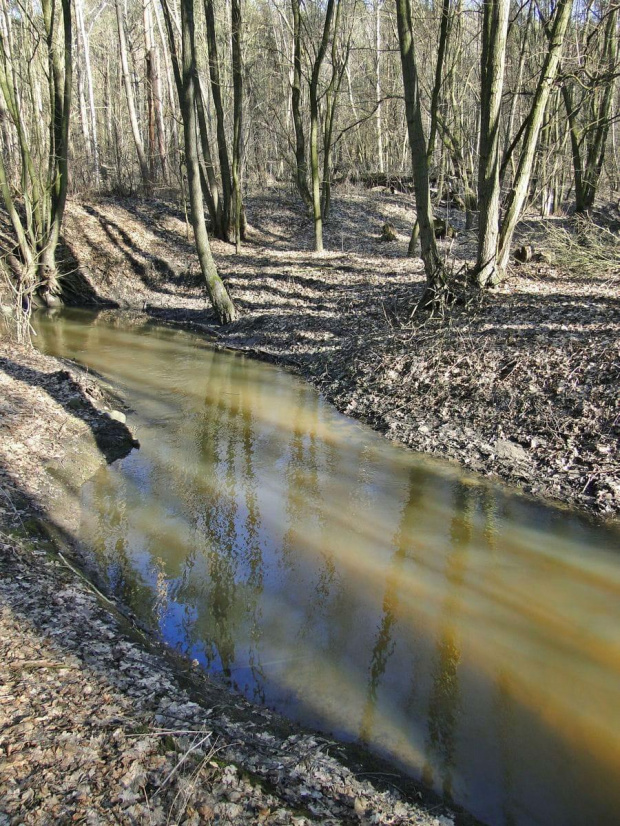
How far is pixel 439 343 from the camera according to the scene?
1005 centimetres

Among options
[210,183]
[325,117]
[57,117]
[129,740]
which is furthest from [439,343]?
[325,117]

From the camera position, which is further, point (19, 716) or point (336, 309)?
point (336, 309)

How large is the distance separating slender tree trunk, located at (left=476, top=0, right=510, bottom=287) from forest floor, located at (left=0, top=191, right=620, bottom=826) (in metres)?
0.87

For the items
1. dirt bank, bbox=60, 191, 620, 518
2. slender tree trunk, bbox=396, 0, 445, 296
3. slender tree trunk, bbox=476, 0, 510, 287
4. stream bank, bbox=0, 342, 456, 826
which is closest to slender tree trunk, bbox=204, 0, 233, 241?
dirt bank, bbox=60, 191, 620, 518

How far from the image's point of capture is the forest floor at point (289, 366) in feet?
9.80

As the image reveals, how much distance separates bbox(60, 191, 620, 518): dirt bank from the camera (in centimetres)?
756

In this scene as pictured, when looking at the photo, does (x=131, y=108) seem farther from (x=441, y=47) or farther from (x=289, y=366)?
(x=289, y=366)

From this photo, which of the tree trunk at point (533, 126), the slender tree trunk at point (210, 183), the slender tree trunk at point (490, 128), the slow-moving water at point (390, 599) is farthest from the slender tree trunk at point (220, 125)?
the slow-moving water at point (390, 599)

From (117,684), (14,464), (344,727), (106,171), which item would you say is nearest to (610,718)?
(344,727)

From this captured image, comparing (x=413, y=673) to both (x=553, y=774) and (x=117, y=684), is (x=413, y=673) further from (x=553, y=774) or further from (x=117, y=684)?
(x=117, y=684)

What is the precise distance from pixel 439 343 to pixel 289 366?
361cm

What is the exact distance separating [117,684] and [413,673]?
2.15 meters

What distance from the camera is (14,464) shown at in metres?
6.64

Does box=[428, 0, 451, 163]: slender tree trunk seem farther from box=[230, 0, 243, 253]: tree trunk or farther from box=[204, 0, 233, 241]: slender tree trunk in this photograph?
box=[204, 0, 233, 241]: slender tree trunk
